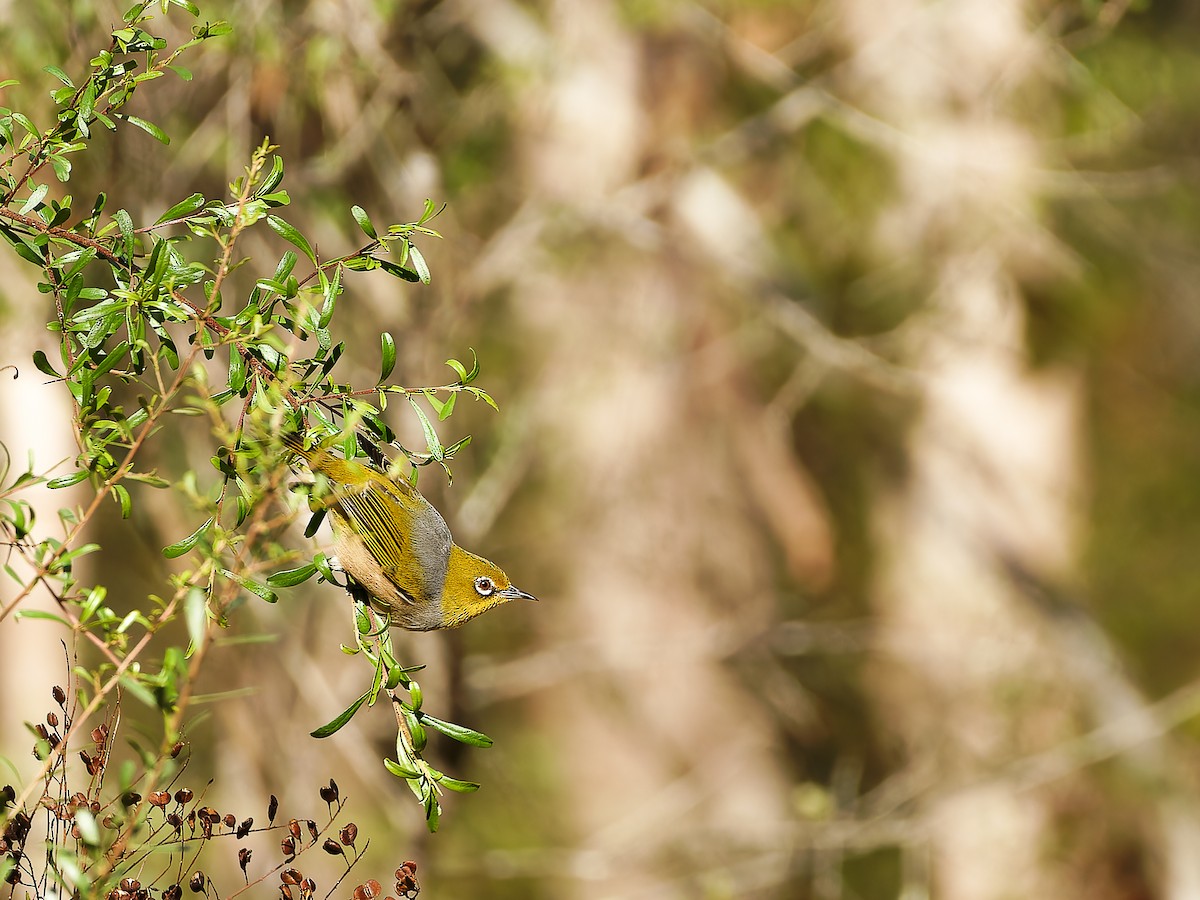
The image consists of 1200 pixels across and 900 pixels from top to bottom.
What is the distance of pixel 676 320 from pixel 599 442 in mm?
704

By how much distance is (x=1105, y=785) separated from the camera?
20.1 ft

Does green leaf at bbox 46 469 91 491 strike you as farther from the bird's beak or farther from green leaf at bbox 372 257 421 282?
the bird's beak

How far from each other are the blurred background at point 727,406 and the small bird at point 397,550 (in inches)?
62.4

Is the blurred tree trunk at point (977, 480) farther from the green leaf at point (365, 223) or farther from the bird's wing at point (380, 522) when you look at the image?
the green leaf at point (365, 223)

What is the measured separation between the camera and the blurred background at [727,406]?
3893mm

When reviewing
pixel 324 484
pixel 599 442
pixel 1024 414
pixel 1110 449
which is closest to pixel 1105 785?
pixel 1024 414

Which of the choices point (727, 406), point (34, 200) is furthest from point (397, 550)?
point (727, 406)

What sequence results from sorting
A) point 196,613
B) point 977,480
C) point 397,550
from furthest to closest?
point 977,480, point 397,550, point 196,613

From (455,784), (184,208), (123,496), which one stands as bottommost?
(455,784)

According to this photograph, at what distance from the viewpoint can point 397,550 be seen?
1704 mm

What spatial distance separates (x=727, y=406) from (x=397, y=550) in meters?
4.92

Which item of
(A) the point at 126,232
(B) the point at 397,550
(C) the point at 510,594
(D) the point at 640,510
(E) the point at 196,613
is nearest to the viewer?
(E) the point at 196,613

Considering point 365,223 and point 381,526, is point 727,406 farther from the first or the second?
point 365,223

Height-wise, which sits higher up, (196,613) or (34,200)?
Result: (34,200)
